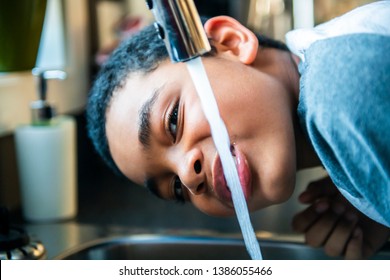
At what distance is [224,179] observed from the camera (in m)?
0.59

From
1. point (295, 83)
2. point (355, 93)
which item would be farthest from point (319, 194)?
point (355, 93)

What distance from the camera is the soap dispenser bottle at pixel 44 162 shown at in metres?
0.81

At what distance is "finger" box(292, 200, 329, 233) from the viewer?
0.71m

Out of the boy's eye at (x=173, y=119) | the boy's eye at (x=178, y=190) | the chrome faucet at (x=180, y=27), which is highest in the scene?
the chrome faucet at (x=180, y=27)

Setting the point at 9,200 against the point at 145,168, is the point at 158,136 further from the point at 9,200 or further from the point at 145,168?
the point at 9,200

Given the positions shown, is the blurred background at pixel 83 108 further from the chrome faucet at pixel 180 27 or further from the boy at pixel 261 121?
the chrome faucet at pixel 180 27

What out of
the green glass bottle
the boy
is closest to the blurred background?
the green glass bottle

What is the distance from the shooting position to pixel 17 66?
0.69m

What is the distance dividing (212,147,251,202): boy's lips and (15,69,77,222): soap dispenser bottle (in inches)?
11.8

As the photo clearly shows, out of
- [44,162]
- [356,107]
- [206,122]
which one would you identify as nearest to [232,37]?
[206,122]

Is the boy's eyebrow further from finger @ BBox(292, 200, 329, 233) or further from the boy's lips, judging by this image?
finger @ BBox(292, 200, 329, 233)

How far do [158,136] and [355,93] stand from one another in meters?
0.20

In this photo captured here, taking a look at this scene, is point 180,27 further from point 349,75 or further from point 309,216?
point 309,216

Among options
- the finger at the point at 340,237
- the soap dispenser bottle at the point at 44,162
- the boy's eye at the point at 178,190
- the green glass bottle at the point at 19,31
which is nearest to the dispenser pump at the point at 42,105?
the soap dispenser bottle at the point at 44,162
